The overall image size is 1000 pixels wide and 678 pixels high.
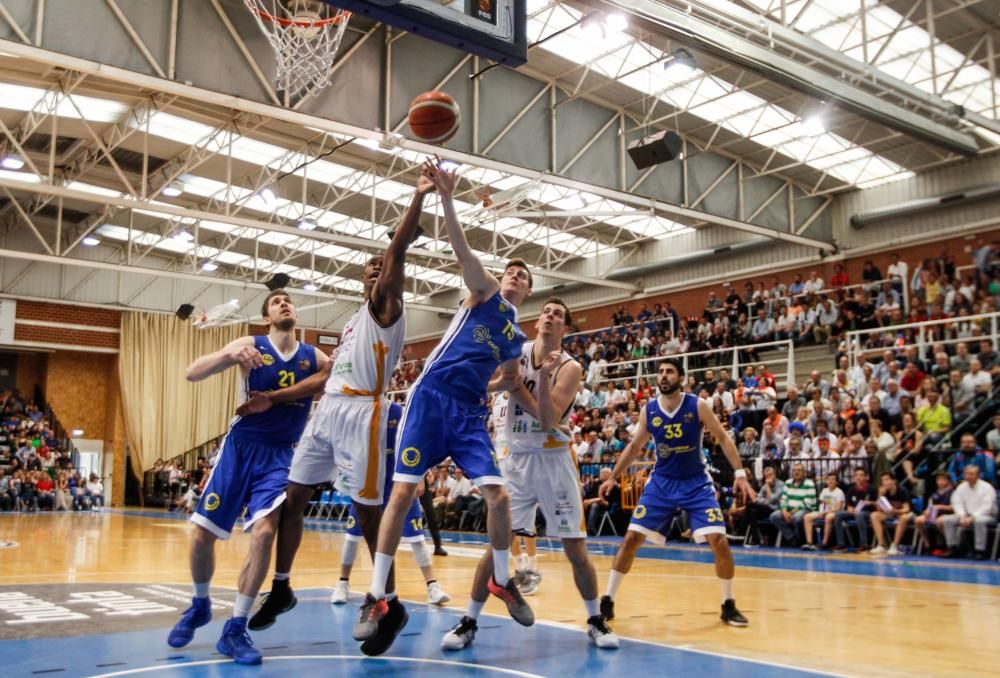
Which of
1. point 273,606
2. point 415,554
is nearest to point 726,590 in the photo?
point 415,554

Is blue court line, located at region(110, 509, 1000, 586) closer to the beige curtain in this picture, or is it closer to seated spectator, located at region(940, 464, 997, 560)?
seated spectator, located at region(940, 464, 997, 560)

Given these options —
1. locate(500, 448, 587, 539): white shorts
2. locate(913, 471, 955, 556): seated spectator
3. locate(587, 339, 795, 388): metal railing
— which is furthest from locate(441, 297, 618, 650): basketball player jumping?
locate(587, 339, 795, 388): metal railing

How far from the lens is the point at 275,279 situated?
21.8 m

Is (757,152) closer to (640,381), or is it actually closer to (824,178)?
(824,178)

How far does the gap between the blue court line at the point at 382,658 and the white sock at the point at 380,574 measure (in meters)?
0.33

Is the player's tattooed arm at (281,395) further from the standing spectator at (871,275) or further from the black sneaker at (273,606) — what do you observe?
the standing spectator at (871,275)

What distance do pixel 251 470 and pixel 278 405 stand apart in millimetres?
392

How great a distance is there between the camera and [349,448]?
16.8 feet

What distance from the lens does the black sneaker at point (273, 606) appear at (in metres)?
4.88

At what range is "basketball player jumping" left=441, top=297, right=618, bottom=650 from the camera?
17.7 ft

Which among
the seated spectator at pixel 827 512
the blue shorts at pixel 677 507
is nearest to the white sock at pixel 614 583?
the blue shorts at pixel 677 507

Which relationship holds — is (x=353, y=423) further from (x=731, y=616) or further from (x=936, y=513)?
(x=936, y=513)

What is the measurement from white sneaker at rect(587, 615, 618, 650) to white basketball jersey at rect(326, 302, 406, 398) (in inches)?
70.3

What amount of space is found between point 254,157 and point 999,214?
59.1 ft
